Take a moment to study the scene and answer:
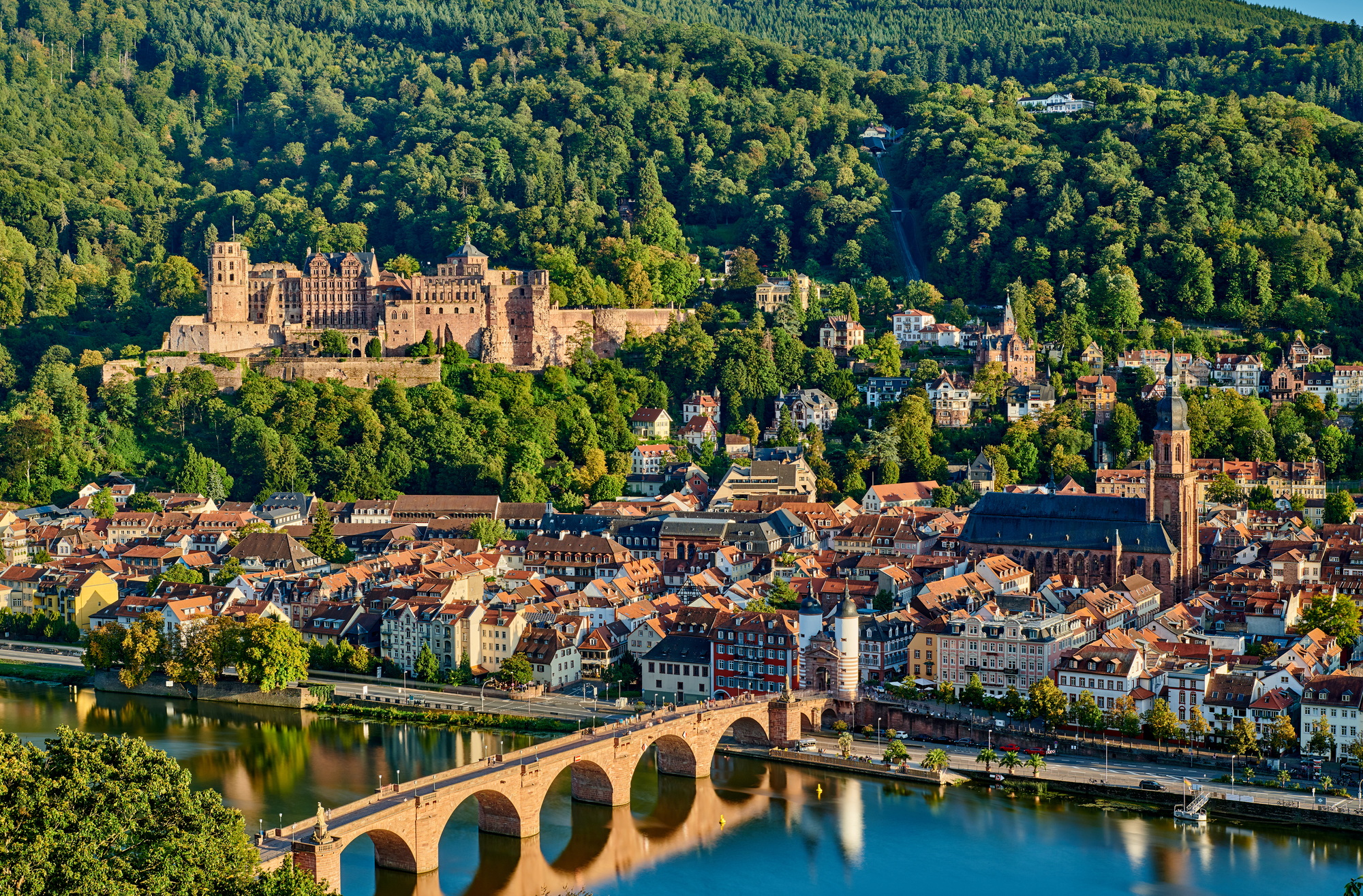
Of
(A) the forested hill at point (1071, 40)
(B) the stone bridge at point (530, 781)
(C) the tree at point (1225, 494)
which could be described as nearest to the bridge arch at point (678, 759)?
(B) the stone bridge at point (530, 781)

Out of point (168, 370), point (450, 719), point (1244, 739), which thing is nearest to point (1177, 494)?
point (1244, 739)

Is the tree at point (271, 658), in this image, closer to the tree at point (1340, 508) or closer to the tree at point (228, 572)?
the tree at point (228, 572)

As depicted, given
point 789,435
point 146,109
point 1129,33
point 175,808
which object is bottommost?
point 175,808

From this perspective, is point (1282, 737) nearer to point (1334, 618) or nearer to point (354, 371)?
point (1334, 618)

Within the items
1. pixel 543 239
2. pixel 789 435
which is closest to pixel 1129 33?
pixel 543 239

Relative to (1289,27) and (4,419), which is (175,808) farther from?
(1289,27)

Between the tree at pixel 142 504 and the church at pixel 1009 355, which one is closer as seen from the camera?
the tree at pixel 142 504
